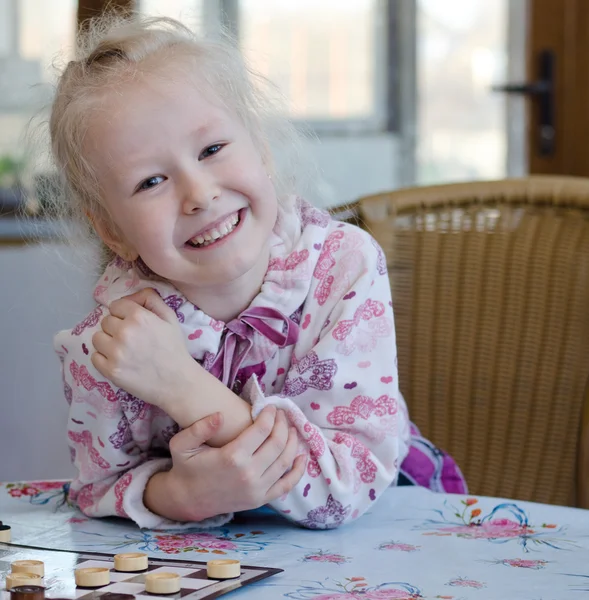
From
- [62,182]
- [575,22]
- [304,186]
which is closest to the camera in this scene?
[62,182]

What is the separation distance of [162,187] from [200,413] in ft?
0.69

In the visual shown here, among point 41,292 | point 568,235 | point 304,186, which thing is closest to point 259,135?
point 304,186

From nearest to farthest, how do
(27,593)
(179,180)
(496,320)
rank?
1. (27,593)
2. (179,180)
3. (496,320)

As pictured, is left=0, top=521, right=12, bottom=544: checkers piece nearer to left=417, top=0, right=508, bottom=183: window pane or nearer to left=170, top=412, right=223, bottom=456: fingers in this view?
left=170, top=412, right=223, bottom=456: fingers

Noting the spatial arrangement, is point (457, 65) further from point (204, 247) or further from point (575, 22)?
point (204, 247)

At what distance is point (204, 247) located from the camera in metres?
0.90

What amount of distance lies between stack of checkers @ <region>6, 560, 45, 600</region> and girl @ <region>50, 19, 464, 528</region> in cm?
21

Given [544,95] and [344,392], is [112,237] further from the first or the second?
[544,95]

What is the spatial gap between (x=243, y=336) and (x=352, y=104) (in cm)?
175

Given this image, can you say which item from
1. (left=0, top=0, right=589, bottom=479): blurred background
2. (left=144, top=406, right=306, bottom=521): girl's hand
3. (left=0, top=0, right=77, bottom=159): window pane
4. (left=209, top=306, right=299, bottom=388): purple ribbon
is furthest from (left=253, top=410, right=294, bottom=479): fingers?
(left=0, top=0, right=77, bottom=159): window pane

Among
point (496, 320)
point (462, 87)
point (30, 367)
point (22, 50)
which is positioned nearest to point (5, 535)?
point (496, 320)

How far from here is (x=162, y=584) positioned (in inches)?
23.6

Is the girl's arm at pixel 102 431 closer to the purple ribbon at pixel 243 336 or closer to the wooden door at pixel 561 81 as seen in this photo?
the purple ribbon at pixel 243 336

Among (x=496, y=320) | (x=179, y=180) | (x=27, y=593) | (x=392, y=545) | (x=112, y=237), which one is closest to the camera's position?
(x=27, y=593)
